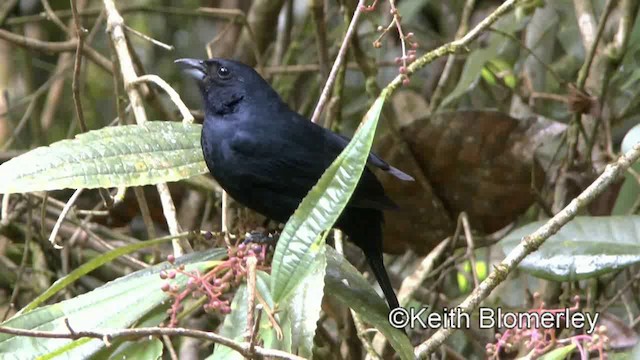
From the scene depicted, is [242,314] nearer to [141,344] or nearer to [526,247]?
[141,344]

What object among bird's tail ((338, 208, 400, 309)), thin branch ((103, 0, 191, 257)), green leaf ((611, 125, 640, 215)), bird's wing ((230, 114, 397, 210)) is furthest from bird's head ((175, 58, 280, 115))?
green leaf ((611, 125, 640, 215))

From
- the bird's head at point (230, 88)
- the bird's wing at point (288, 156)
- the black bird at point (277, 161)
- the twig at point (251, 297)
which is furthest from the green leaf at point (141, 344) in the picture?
the bird's head at point (230, 88)

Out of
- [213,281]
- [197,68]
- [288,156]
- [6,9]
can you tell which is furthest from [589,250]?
[6,9]

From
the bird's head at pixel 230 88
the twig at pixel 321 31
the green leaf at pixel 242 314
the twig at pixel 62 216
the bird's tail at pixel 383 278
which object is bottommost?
the green leaf at pixel 242 314

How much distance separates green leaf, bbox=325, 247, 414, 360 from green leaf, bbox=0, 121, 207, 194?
403 mm

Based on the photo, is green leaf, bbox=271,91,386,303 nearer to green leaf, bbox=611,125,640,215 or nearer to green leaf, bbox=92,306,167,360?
green leaf, bbox=92,306,167,360

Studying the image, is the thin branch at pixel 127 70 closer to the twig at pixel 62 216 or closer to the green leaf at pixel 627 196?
the twig at pixel 62 216

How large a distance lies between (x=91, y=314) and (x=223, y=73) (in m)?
1.13

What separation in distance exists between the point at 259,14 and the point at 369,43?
0.63 m

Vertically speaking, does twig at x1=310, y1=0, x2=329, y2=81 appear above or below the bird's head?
above

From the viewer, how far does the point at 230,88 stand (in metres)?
2.67

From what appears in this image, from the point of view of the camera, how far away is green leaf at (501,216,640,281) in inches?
86.4

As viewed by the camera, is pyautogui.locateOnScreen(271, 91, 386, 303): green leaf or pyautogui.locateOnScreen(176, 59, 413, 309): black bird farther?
pyautogui.locateOnScreen(176, 59, 413, 309): black bird

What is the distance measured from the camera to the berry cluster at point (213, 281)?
4.91ft
